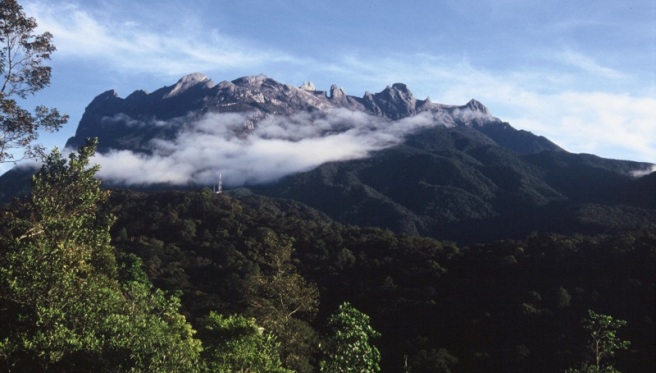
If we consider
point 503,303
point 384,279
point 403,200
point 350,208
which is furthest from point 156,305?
point 403,200

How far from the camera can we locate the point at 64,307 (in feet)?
54.4

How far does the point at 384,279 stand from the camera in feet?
237

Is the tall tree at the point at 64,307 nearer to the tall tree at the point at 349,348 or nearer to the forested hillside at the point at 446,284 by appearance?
the tall tree at the point at 349,348

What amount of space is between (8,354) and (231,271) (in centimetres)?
6448

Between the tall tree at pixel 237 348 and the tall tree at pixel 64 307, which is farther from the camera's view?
the tall tree at pixel 237 348

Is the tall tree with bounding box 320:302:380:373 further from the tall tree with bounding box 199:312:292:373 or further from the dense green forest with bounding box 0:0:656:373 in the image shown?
the tall tree with bounding box 199:312:292:373

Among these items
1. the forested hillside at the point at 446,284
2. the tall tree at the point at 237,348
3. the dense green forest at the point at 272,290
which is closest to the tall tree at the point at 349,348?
the dense green forest at the point at 272,290

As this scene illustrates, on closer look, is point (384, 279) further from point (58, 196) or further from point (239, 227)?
point (58, 196)

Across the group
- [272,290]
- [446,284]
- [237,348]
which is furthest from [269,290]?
[446,284]

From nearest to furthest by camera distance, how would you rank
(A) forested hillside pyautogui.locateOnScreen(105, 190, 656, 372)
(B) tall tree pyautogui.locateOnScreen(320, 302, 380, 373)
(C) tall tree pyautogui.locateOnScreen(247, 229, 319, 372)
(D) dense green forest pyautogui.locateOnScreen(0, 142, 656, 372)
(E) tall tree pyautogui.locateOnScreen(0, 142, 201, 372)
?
(B) tall tree pyautogui.locateOnScreen(320, 302, 380, 373) → (E) tall tree pyautogui.locateOnScreen(0, 142, 201, 372) → (D) dense green forest pyautogui.locateOnScreen(0, 142, 656, 372) → (C) tall tree pyautogui.locateOnScreen(247, 229, 319, 372) → (A) forested hillside pyautogui.locateOnScreen(105, 190, 656, 372)

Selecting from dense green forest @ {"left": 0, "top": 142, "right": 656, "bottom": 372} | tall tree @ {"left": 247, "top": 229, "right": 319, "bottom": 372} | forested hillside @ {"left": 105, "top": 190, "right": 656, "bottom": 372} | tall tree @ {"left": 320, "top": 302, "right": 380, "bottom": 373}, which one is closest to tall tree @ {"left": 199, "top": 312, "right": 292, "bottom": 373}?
dense green forest @ {"left": 0, "top": 142, "right": 656, "bottom": 372}

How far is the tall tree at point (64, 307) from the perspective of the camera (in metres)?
15.5

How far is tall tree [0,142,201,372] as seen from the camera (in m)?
15.5

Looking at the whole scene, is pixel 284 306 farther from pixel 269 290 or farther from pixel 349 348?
pixel 349 348
